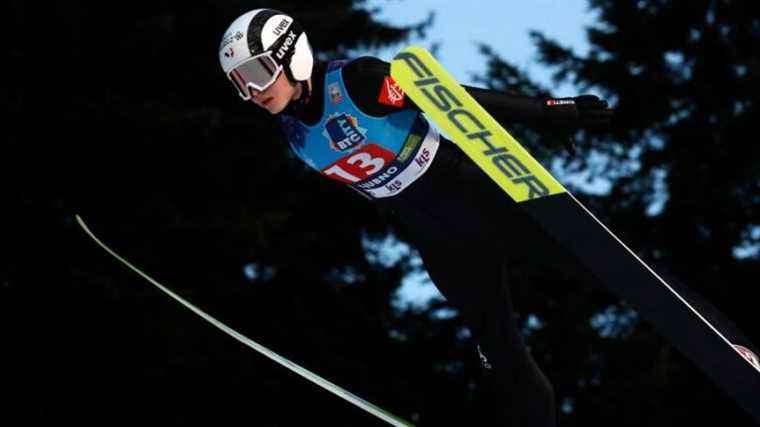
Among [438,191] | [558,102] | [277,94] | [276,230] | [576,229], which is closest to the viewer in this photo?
[576,229]

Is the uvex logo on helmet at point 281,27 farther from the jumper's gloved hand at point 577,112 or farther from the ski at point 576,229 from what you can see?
Result: the jumper's gloved hand at point 577,112

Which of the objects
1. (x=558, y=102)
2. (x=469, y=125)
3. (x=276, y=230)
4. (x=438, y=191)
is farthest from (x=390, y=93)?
(x=276, y=230)

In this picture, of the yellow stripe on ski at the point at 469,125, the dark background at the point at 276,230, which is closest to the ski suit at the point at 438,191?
the yellow stripe on ski at the point at 469,125

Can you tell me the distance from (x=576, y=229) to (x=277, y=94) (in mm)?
1164

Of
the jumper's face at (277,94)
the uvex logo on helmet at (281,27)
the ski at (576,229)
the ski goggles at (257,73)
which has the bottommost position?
the ski at (576,229)

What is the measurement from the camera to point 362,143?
373cm

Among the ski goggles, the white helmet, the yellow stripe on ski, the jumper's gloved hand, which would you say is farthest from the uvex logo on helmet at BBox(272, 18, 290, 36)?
the jumper's gloved hand

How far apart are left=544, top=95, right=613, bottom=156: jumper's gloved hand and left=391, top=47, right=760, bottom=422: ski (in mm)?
202

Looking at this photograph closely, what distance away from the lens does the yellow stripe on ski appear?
Result: 351cm

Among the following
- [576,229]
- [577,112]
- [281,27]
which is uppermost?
[281,27]

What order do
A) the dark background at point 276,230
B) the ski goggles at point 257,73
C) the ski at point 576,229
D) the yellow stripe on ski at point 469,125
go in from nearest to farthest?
the ski at point 576,229, the yellow stripe on ski at point 469,125, the ski goggles at point 257,73, the dark background at point 276,230

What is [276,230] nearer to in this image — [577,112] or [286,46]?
[286,46]

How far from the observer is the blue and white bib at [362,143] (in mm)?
3691

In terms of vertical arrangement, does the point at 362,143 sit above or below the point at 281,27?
below
